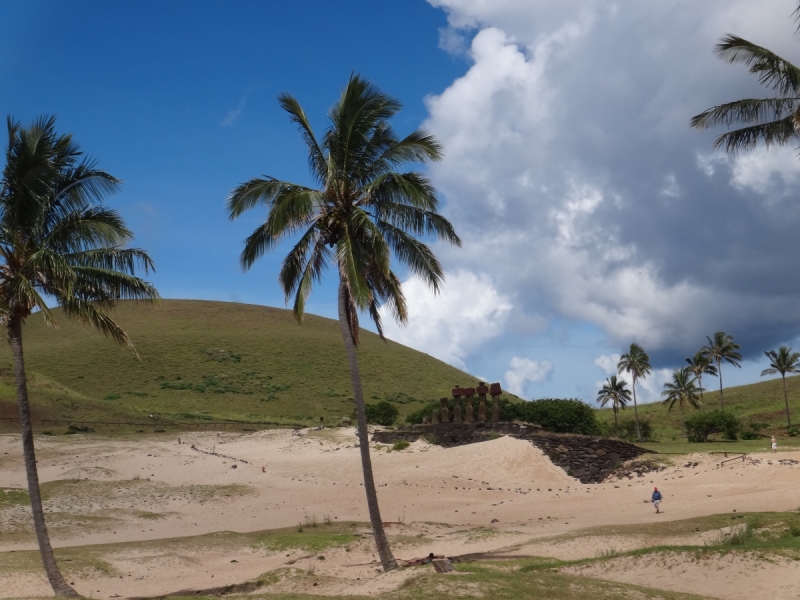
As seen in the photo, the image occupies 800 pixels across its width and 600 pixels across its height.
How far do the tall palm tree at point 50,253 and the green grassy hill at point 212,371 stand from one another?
4150 centimetres

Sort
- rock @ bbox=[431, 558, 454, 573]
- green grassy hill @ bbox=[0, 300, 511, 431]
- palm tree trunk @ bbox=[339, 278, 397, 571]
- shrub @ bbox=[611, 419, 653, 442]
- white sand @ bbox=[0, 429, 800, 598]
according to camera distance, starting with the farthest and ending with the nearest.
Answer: green grassy hill @ bbox=[0, 300, 511, 431] < shrub @ bbox=[611, 419, 653, 442] < white sand @ bbox=[0, 429, 800, 598] < palm tree trunk @ bbox=[339, 278, 397, 571] < rock @ bbox=[431, 558, 454, 573]

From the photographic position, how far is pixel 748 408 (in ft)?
249

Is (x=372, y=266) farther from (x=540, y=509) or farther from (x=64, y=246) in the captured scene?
(x=540, y=509)

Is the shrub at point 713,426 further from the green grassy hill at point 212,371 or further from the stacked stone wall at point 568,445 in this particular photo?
the green grassy hill at point 212,371

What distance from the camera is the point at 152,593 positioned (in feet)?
56.0


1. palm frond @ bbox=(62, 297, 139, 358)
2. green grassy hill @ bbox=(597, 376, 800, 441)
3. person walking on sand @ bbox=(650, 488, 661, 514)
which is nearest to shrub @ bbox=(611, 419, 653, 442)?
green grassy hill @ bbox=(597, 376, 800, 441)

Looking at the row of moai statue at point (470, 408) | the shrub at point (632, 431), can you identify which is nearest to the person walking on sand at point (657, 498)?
the row of moai statue at point (470, 408)

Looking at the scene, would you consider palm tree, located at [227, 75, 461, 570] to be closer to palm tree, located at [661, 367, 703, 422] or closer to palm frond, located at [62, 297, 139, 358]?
palm frond, located at [62, 297, 139, 358]

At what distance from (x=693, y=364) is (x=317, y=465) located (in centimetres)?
4718

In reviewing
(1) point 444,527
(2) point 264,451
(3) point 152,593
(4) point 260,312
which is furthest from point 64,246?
(4) point 260,312

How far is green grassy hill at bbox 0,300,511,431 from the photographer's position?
69688mm

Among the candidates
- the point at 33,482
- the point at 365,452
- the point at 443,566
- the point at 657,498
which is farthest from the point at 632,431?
the point at 33,482

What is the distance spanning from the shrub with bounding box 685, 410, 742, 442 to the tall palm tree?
44.7m

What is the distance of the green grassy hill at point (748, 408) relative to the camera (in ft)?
217
